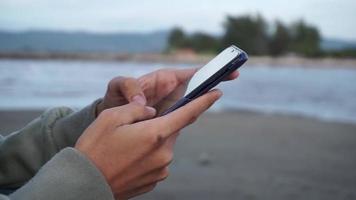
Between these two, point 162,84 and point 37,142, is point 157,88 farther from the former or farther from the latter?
point 37,142

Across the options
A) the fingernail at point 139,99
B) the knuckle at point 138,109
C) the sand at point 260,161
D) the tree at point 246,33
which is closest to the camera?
the knuckle at point 138,109

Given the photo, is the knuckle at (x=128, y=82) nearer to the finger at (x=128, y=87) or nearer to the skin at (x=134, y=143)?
the finger at (x=128, y=87)

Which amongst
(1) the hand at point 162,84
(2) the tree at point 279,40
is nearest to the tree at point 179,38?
(2) the tree at point 279,40

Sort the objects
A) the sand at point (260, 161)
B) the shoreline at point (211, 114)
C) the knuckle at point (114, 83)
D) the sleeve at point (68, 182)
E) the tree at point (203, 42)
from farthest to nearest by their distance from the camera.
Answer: the tree at point (203, 42)
the shoreline at point (211, 114)
the sand at point (260, 161)
the knuckle at point (114, 83)
the sleeve at point (68, 182)

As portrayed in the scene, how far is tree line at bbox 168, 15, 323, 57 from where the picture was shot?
64.0 meters

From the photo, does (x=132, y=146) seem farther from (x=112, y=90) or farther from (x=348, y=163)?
(x=348, y=163)

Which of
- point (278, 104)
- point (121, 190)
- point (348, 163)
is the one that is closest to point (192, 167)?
point (348, 163)

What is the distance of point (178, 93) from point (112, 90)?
0.60 feet

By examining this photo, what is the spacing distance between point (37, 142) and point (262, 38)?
218 feet

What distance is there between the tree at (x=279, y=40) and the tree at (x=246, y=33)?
4.43 feet

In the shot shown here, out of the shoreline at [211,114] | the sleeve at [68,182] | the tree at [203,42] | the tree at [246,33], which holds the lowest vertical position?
the tree at [203,42]

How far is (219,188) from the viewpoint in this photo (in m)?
4.23

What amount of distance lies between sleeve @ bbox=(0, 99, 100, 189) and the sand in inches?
99.7

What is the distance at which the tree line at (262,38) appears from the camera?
64006mm
